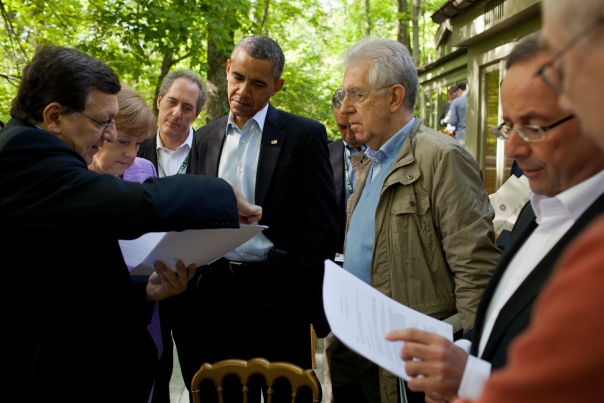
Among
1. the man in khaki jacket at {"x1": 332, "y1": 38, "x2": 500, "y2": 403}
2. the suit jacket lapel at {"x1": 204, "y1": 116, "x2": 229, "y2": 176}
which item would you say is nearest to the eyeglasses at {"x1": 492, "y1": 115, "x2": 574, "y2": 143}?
the man in khaki jacket at {"x1": 332, "y1": 38, "x2": 500, "y2": 403}

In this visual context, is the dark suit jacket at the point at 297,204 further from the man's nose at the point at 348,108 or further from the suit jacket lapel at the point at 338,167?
the suit jacket lapel at the point at 338,167

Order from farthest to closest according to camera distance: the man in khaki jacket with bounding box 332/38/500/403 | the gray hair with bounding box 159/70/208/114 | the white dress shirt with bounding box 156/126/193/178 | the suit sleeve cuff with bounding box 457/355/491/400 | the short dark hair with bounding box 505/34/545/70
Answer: the gray hair with bounding box 159/70/208/114, the white dress shirt with bounding box 156/126/193/178, the man in khaki jacket with bounding box 332/38/500/403, the short dark hair with bounding box 505/34/545/70, the suit sleeve cuff with bounding box 457/355/491/400

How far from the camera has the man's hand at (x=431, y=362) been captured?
4.91 ft

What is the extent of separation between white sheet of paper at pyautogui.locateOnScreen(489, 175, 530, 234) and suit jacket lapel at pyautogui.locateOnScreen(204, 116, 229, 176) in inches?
70.6

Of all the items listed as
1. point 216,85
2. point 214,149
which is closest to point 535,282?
point 214,149

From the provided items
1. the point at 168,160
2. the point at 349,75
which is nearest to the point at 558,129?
the point at 349,75

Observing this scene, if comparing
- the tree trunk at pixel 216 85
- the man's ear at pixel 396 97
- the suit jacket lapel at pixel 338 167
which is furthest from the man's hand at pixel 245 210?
the tree trunk at pixel 216 85

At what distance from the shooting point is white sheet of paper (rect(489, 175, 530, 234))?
338 cm

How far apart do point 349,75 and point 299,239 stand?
3.86 ft

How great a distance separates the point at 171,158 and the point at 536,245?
3.60 meters

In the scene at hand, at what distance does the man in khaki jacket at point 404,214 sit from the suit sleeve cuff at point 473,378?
0.94 m

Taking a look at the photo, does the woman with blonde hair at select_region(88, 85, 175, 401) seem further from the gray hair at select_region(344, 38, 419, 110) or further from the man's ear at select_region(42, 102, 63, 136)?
the gray hair at select_region(344, 38, 419, 110)

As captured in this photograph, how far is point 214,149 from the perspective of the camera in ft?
12.3

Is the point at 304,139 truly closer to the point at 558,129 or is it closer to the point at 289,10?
the point at 558,129
